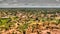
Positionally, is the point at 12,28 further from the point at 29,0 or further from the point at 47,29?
the point at 29,0

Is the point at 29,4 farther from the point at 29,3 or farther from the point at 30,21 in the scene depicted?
the point at 30,21

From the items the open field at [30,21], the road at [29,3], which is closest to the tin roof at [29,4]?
the road at [29,3]

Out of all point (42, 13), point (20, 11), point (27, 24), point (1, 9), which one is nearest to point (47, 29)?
point (27, 24)

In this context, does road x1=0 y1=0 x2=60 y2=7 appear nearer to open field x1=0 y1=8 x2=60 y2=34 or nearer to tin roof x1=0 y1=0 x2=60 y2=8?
tin roof x1=0 y1=0 x2=60 y2=8

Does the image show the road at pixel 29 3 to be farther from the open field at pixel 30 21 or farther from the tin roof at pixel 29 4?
the open field at pixel 30 21

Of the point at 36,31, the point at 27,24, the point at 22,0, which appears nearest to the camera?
the point at 36,31

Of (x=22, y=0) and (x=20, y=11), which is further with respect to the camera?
(x=22, y=0)

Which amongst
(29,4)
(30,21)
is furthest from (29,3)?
(30,21)
